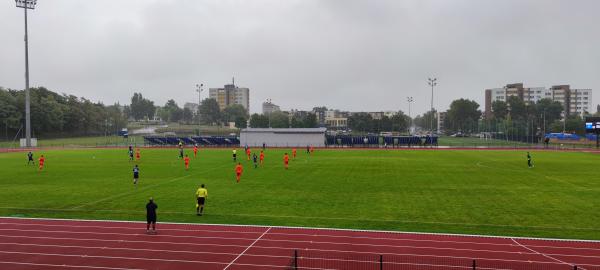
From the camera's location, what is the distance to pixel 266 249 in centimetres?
1386

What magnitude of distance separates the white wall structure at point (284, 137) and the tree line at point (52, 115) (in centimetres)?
4868

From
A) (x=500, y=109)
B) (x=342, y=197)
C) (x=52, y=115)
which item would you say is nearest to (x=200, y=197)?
(x=342, y=197)

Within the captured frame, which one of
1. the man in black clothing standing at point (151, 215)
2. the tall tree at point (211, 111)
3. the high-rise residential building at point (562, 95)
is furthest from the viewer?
the tall tree at point (211, 111)

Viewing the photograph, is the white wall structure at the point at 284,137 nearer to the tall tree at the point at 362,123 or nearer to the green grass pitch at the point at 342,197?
the green grass pitch at the point at 342,197

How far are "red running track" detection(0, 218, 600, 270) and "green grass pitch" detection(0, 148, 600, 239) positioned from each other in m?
1.44

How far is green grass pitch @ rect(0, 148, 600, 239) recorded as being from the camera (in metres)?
17.5

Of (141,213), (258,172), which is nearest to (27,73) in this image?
(258,172)

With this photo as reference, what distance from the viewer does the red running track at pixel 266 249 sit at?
12500 mm

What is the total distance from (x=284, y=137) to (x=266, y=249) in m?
62.3

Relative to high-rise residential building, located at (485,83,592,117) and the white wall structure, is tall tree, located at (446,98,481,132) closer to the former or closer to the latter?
high-rise residential building, located at (485,83,592,117)

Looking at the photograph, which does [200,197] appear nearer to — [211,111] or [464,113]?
[464,113]

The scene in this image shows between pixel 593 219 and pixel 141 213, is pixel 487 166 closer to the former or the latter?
pixel 593 219

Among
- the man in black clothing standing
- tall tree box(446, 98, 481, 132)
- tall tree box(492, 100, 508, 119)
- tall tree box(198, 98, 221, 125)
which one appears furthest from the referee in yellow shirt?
tall tree box(198, 98, 221, 125)

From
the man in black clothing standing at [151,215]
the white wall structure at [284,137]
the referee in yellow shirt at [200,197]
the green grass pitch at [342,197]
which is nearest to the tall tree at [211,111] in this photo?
the white wall structure at [284,137]
